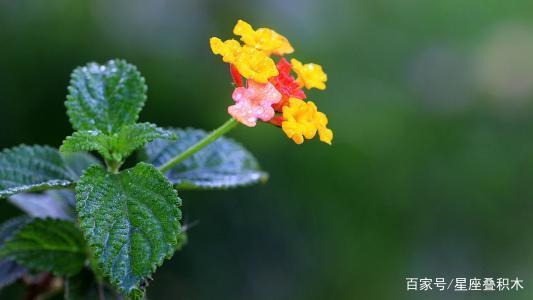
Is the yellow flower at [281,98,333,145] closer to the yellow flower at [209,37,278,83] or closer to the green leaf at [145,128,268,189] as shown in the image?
the yellow flower at [209,37,278,83]

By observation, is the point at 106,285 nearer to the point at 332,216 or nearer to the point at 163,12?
the point at 332,216

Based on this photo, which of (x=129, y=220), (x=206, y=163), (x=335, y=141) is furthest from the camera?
(x=335, y=141)

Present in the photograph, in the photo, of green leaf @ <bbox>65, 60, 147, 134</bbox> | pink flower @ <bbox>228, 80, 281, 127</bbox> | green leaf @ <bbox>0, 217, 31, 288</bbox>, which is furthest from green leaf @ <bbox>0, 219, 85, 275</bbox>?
pink flower @ <bbox>228, 80, 281, 127</bbox>

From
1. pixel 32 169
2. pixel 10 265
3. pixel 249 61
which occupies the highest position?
pixel 249 61

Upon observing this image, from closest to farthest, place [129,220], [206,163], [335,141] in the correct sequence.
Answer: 1. [129,220]
2. [206,163]
3. [335,141]

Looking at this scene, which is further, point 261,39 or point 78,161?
point 78,161

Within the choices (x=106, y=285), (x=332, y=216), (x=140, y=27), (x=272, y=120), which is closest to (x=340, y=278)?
(x=332, y=216)

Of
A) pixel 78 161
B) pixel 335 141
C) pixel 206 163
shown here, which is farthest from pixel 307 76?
pixel 335 141

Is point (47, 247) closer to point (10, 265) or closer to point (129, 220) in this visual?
point (10, 265)
